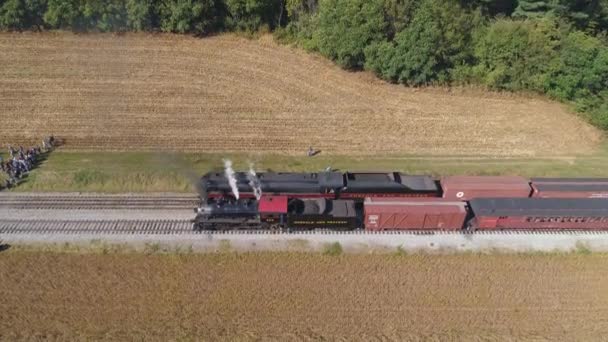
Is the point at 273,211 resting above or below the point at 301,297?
above

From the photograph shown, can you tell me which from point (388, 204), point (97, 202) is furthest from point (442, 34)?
point (97, 202)

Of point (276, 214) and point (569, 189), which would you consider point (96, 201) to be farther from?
point (569, 189)

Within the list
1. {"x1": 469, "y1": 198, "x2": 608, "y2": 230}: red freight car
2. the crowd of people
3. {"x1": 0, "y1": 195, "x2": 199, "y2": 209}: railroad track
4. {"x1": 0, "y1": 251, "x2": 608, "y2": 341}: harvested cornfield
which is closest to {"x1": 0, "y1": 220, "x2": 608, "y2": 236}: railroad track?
{"x1": 469, "y1": 198, "x2": 608, "y2": 230}: red freight car

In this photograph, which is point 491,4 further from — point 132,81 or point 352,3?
point 132,81

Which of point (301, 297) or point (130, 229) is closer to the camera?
point (301, 297)

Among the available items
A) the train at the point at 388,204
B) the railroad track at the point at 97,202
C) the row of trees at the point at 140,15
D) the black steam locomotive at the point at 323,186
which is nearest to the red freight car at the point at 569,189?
the train at the point at 388,204
